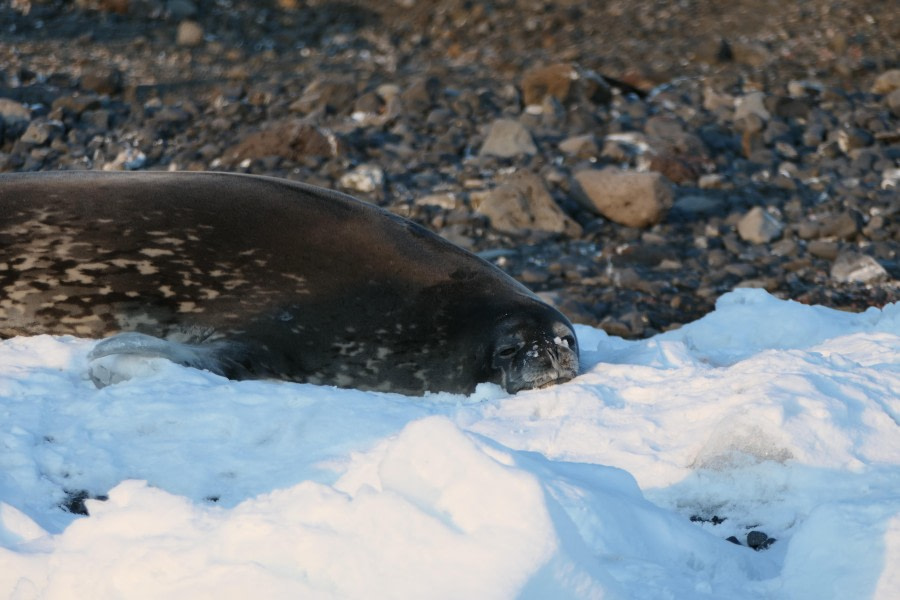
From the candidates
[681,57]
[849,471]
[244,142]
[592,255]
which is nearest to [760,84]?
[681,57]

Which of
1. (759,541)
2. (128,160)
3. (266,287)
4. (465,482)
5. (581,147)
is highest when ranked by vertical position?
(465,482)

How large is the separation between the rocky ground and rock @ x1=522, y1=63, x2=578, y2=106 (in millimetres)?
23

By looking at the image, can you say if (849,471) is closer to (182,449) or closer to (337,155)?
(182,449)

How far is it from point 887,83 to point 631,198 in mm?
3058

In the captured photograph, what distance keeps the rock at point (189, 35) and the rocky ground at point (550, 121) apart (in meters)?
0.03

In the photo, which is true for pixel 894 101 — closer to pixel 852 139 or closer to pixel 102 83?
pixel 852 139

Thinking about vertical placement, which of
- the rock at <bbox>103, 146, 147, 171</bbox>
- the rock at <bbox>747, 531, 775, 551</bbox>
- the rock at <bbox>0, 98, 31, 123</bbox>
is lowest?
the rock at <bbox>103, 146, 147, 171</bbox>

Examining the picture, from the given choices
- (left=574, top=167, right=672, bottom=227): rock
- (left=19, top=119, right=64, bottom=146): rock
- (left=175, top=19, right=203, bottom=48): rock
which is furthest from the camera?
(left=175, top=19, right=203, bottom=48): rock

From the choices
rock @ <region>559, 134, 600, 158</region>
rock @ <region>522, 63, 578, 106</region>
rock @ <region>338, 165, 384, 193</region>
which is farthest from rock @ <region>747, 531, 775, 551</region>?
rock @ <region>522, 63, 578, 106</region>

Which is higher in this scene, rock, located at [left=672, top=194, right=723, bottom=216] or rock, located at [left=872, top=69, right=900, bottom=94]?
rock, located at [left=872, top=69, right=900, bottom=94]

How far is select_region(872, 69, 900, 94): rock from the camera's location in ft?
29.0

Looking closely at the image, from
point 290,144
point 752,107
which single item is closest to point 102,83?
point 290,144

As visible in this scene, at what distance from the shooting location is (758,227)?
678cm

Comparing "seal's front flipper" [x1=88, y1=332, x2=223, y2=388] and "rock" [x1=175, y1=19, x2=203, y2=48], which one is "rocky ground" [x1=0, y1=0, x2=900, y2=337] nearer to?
"rock" [x1=175, y1=19, x2=203, y2=48]
